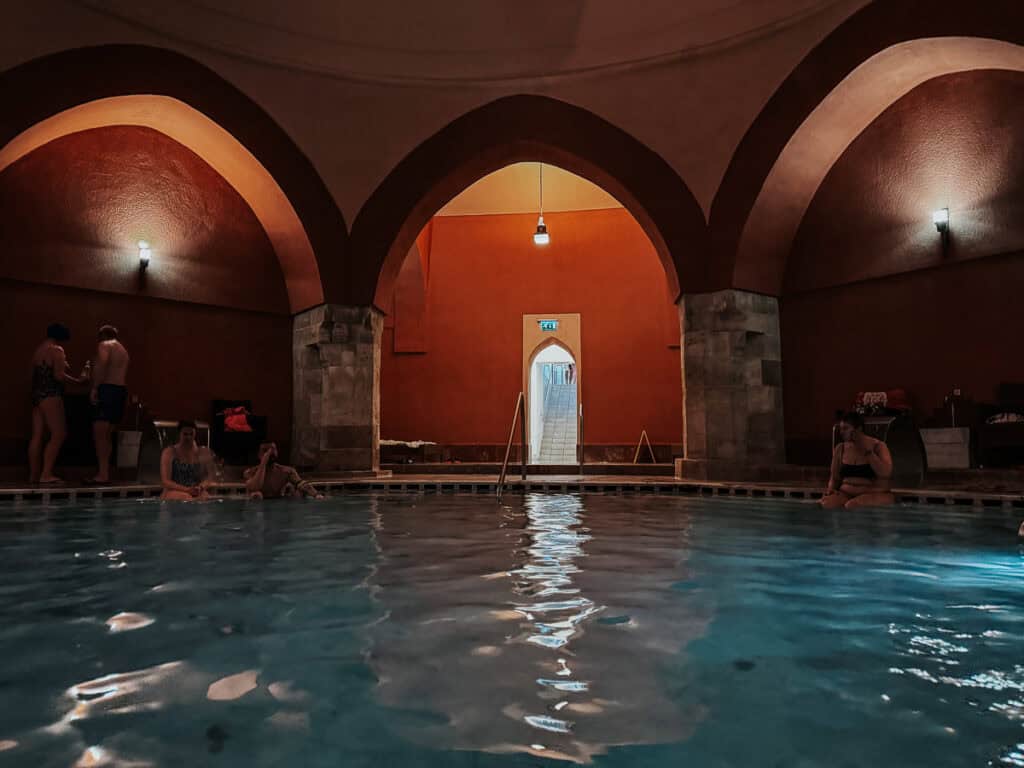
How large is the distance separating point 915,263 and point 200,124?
7.73m

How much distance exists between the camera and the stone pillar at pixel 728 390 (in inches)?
324

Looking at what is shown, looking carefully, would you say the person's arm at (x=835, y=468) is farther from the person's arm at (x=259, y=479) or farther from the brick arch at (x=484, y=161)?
the person's arm at (x=259, y=479)

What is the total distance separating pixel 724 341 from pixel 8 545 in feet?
21.9

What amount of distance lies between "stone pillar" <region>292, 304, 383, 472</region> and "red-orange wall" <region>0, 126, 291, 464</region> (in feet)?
2.71

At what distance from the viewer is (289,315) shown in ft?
31.9

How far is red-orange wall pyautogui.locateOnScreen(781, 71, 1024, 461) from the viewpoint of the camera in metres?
7.15

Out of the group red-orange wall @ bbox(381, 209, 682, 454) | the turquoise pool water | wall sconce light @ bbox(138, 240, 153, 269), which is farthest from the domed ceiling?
the turquoise pool water

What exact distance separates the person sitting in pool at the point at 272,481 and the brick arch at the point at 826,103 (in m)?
4.81

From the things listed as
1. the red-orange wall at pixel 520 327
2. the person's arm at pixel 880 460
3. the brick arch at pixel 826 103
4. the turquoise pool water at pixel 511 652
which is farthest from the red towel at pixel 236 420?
the person's arm at pixel 880 460

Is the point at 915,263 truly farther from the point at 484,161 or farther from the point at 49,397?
the point at 49,397

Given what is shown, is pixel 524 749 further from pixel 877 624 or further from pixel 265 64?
pixel 265 64

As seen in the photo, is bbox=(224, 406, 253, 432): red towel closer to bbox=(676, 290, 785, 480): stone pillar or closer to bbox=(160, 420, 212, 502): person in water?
bbox=(160, 420, 212, 502): person in water

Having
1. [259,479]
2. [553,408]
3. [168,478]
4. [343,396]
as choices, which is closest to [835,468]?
[259,479]

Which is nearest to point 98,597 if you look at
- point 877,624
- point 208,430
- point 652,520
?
point 877,624
